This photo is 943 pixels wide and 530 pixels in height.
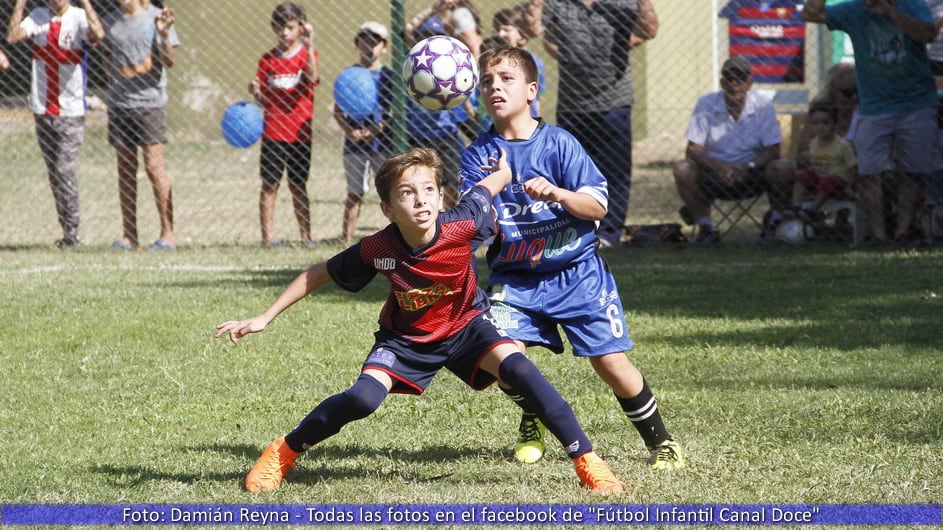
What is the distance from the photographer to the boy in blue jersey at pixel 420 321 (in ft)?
13.0

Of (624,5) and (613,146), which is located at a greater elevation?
(624,5)

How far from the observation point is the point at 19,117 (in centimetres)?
1438

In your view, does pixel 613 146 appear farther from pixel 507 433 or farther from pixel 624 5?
pixel 507 433

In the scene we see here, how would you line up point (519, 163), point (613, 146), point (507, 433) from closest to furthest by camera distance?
point (519, 163) → point (507, 433) → point (613, 146)

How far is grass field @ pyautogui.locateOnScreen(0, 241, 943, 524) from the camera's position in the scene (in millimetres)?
4078

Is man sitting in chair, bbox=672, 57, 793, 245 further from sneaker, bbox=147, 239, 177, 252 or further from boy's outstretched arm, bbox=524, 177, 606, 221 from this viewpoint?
boy's outstretched arm, bbox=524, 177, 606, 221

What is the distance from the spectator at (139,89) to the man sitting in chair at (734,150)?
13.6 ft

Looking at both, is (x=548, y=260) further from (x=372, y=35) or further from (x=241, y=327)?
(x=372, y=35)

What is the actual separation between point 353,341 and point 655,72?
32.9 feet

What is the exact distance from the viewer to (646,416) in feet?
14.3

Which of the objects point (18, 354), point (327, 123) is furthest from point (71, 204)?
point (327, 123)

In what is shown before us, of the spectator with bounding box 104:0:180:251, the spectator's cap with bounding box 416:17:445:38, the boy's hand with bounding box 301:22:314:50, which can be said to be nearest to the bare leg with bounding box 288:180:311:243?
the spectator with bounding box 104:0:180:251

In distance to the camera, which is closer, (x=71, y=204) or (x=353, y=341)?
(x=353, y=341)

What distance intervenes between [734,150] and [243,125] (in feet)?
13.0
